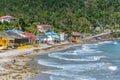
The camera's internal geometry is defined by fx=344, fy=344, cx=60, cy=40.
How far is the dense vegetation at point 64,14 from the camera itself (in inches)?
4419

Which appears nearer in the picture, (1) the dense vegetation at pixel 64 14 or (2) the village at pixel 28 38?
(2) the village at pixel 28 38

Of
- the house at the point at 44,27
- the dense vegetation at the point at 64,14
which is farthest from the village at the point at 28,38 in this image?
the dense vegetation at the point at 64,14

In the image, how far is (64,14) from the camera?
12762cm

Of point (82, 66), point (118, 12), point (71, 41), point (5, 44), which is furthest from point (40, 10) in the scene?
point (82, 66)

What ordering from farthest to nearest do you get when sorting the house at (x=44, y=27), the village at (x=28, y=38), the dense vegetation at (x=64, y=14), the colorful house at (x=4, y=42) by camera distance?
1. the dense vegetation at (x=64, y=14)
2. the house at (x=44, y=27)
3. the village at (x=28, y=38)
4. the colorful house at (x=4, y=42)

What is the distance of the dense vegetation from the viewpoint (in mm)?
112250

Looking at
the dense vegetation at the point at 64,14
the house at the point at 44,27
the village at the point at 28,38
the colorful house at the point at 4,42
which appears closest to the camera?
the colorful house at the point at 4,42

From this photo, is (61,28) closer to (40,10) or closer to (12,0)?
(40,10)

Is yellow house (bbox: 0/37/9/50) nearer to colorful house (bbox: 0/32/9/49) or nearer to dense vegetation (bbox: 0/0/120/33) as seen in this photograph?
colorful house (bbox: 0/32/9/49)

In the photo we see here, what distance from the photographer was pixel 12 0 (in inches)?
5005

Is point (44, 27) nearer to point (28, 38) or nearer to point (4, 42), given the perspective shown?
point (28, 38)

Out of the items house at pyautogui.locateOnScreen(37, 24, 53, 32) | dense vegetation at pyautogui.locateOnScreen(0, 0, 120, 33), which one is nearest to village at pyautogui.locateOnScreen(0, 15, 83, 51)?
house at pyautogui.locateOnScreen(37, 24, 53, 32)

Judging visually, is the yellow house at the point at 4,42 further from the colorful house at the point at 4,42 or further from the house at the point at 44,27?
the house at the point at 44,27

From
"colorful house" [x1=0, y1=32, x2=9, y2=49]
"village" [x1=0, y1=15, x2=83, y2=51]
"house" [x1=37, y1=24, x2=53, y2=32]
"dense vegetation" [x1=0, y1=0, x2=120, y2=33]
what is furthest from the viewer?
"dense vegetation" [x1=0, y1=0, x2=120, y2=33]
